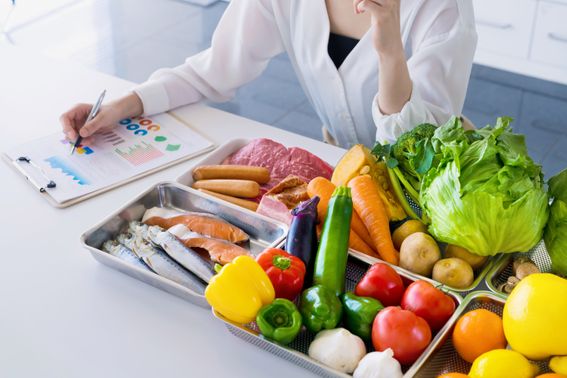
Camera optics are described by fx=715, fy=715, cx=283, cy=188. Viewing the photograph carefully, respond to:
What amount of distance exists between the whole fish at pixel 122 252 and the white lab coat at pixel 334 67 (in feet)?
1.78

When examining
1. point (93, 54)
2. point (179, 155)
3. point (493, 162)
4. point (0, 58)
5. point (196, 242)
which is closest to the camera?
point (493, 162)

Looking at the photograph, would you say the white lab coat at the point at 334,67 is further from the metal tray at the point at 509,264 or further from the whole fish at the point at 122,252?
the whole fish at the point at 122,252

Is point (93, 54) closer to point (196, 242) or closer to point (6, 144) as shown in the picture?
point (6, 144)

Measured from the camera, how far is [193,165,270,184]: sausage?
Answer: 1.48 metres

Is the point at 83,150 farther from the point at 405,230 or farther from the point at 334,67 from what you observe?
the point at 405,230

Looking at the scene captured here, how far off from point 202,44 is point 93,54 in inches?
23.8

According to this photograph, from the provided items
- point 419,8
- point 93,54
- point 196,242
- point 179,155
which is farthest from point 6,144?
point 93,54

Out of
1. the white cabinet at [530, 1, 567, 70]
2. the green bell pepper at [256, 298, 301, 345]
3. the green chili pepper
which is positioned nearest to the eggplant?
the green chili pepper

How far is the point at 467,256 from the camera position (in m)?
1.18

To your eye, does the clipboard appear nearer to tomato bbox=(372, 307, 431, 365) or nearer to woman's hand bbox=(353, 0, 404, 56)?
woman's hand bbox=(353, 0, 404, 56)

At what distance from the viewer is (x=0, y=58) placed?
2.10 metres

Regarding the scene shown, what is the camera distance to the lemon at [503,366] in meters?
0.94

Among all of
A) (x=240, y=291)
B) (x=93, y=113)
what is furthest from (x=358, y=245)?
(x=93, y=113)

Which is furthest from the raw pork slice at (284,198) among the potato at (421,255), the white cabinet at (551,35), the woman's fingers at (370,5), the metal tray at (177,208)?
the white cabinet at (551,35)
